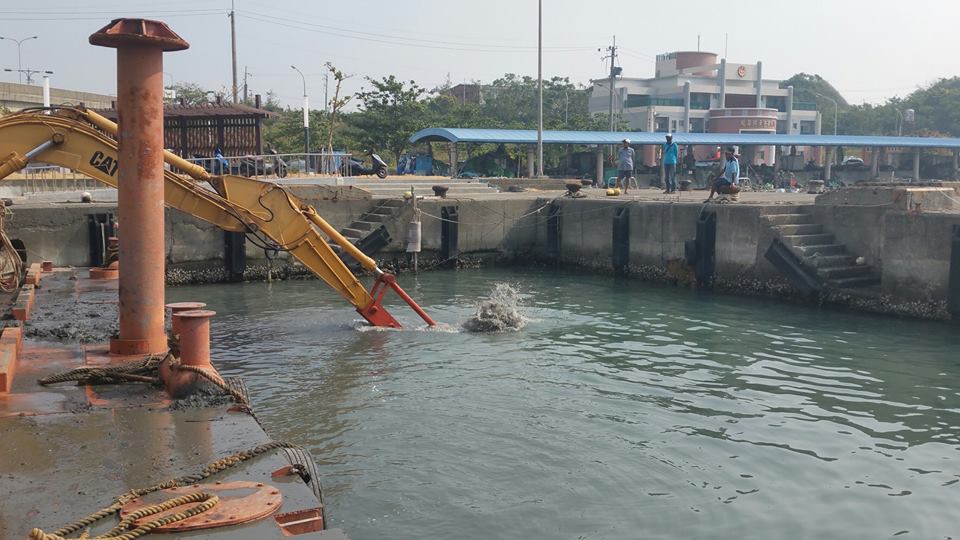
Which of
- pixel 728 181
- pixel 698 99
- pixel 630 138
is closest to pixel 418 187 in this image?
pixel 728 181

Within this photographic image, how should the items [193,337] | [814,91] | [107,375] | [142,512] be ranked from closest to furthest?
[142,512]
[193,337]
[107,375]
[814,91]

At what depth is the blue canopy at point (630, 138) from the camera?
37.8 meters

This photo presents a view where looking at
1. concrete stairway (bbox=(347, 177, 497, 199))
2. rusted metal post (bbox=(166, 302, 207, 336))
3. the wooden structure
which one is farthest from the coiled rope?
the wooden structure

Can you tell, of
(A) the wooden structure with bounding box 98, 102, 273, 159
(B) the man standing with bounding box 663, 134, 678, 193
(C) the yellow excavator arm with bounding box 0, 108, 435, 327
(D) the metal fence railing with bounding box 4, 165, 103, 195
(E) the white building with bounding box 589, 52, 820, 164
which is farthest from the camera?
(E) the white building with bounding box 589, 52, 820, 164

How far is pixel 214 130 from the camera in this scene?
27.6m

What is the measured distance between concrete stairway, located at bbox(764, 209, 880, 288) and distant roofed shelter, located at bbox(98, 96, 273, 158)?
1615cm

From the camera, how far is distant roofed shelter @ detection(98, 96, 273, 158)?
89.8ft

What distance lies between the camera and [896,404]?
34.9 ft

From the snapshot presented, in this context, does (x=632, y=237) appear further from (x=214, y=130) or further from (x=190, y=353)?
(x=190, y=353)

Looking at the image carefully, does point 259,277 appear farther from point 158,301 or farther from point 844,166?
point 844,166

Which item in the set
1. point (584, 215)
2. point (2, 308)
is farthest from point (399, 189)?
point (2, 308)

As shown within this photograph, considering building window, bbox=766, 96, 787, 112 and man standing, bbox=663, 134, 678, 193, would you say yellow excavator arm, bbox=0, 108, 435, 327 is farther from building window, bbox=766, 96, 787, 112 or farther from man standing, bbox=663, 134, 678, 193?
building window, bbox=766, 96, 787, 112

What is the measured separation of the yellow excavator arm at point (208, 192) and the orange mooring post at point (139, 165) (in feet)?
8.06

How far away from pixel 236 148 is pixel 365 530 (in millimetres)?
22867
